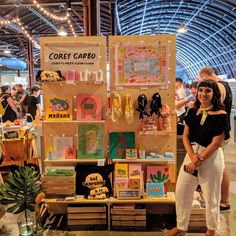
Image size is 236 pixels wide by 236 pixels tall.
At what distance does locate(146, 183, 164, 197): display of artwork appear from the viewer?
3107 mm

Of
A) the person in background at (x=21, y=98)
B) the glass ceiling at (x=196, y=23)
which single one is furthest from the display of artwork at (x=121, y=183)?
the glass ceiling at (x=196, y=23)

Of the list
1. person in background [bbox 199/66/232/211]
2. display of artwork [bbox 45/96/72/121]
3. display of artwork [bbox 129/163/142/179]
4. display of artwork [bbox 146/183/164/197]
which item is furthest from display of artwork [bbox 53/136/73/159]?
person in background [bbox 199/66/232/211]

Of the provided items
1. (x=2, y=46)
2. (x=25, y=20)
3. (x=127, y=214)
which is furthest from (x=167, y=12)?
(x=127, y=214)

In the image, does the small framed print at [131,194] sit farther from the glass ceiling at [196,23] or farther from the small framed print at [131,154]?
the glass ceiling at [196,23]

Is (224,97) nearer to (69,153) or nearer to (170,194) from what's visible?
(170,194)

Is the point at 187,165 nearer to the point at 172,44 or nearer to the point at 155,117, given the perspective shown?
the point at 155,117

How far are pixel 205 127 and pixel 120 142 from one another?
1.03m

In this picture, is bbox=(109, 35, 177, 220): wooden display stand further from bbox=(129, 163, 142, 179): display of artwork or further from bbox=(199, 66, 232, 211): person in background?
bbox=(199, 66, 232, 211): person in background

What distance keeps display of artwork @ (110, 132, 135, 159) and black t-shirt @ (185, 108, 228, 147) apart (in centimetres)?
77

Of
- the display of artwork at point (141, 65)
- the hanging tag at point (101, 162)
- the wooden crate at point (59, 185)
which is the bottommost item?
the wooden crate at point (59, 185)

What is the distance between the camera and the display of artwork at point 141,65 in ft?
10.1

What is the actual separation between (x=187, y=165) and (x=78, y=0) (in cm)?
575

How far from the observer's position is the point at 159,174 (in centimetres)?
318

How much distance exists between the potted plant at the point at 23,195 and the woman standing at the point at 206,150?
1.31m
